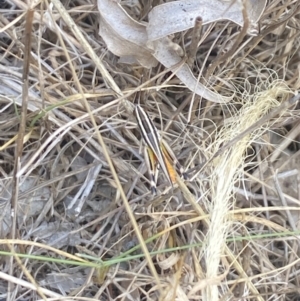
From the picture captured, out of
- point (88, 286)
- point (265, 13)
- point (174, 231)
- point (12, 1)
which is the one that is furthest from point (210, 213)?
point (12, 1)

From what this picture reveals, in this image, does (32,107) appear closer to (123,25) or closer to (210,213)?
(123,25)

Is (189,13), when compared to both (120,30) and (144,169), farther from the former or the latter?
(144,169)

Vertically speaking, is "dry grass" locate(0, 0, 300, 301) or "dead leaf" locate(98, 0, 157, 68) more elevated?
"dead leaf" locate(98, 0, 157, 68)

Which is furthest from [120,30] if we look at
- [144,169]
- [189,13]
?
[144,169]

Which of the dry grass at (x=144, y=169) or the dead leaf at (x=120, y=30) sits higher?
the dead leaf at (x=120, y=30)

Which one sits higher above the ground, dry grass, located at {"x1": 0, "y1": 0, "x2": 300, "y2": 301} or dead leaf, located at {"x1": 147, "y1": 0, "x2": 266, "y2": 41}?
dead leaf, located at {"x1": 147, "y1": 0, "x2": 266, "y2": 41}

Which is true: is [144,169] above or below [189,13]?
below

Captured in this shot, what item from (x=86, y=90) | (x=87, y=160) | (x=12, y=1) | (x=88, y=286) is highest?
(x=12, y=1)

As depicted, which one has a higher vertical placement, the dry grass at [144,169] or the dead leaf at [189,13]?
the dead leaf at [189,13]
